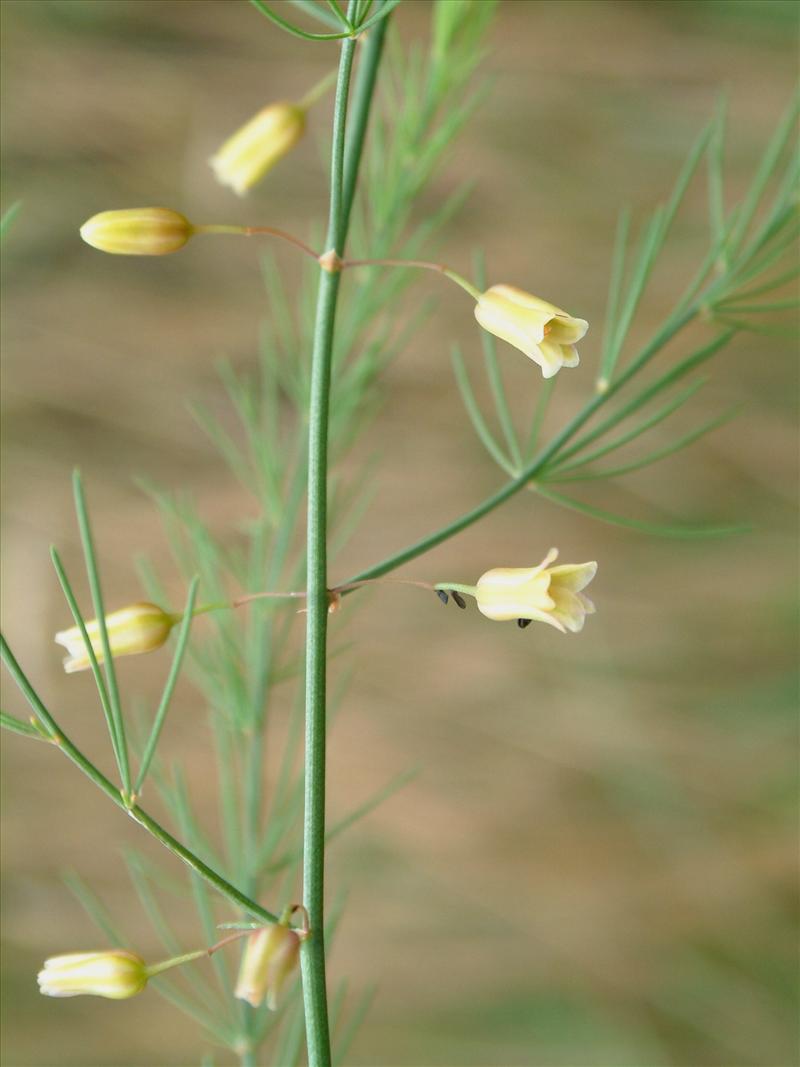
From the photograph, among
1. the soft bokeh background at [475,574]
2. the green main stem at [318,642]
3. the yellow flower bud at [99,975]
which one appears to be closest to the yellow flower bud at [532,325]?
the green main stem at [318,642]

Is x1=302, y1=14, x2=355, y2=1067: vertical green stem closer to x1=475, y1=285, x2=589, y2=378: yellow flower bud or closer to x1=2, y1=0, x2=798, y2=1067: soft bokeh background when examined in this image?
x1=475, y1=285, x2=589, y2=378: yellow flower bud

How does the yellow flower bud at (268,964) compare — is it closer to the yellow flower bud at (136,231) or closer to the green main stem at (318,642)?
the green main stem at (318,642)

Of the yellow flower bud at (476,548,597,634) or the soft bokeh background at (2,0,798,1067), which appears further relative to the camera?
the soft bokeh background at (2,0,798,1067)

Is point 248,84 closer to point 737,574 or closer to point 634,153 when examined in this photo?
point 634,153

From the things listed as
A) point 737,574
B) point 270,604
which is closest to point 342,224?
point 270,604

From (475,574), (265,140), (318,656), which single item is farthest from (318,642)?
(475,574)

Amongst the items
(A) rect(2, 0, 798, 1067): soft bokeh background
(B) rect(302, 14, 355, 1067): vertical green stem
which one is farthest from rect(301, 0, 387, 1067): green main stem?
(A) rect(2, 0, 798, 1067): soft bokeh background
